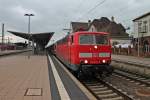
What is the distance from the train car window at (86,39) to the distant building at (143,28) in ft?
115

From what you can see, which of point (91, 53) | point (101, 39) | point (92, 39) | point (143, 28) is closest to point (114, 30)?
point (143, 28)

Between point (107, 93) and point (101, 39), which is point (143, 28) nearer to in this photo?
point (101, 39)

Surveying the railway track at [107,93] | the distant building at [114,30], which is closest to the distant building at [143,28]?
the railway track at [107,93]

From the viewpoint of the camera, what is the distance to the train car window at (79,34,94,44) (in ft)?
63.4

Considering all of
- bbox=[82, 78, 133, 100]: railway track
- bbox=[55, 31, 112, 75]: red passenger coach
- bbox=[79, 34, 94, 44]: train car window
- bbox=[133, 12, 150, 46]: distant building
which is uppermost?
bbox=[133, 12, 150, 46]: distant building

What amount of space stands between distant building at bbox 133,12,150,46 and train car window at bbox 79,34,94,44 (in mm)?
35059

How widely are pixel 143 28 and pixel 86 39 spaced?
1472 inches

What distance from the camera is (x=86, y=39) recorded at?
63.6 feet

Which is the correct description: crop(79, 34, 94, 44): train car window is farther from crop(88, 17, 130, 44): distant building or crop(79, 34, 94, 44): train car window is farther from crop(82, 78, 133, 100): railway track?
crop(88, 17, 130, 44): distant building

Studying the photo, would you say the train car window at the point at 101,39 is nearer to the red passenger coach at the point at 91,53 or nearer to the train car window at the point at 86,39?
the red passenger coach at the point at 91,53

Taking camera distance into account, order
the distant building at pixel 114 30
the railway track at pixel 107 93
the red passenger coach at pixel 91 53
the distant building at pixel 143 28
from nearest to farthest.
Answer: the railway track at pixel 107 93
the red passenger coach at pixel 91 53
the distant building at pixel 143 28
the distant building at pixel 114 30

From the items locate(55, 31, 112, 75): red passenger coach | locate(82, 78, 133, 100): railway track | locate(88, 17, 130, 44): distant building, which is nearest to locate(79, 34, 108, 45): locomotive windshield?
locate(55, 31, 112, 75): red passenger coach

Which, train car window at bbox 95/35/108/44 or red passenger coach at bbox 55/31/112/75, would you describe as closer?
red passenger coach at bbox 55/31/112/75

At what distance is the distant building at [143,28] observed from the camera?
177ft
